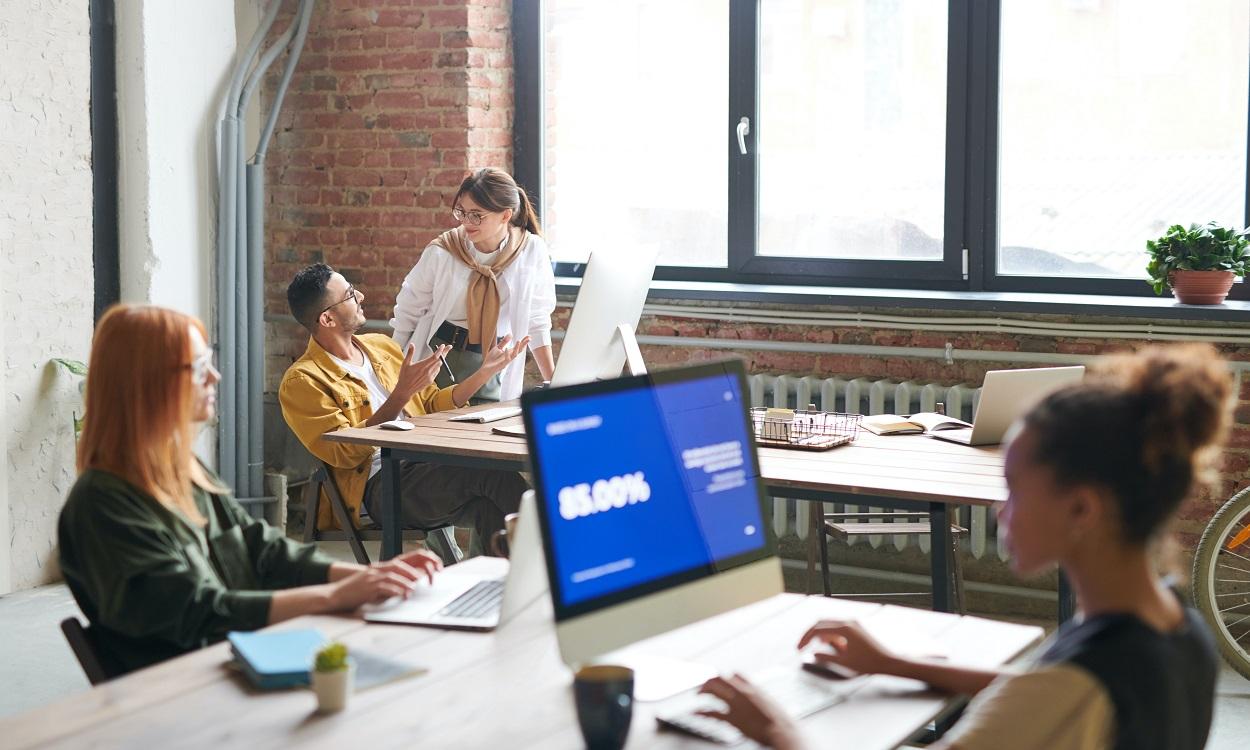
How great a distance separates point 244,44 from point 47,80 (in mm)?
1038

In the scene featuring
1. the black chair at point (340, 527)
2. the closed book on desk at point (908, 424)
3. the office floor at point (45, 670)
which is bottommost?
the office floor at point (45, 670)

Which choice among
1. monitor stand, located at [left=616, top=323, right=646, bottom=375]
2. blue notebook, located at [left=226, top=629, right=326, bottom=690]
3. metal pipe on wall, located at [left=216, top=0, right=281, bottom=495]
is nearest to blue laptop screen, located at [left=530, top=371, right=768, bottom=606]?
blue notebook, located at [left=226, top=629, right=326, bottom=690]

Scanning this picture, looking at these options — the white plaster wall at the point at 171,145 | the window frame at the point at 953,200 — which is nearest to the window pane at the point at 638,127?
the window frame at the point at 953,200

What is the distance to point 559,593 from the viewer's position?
5.93ft

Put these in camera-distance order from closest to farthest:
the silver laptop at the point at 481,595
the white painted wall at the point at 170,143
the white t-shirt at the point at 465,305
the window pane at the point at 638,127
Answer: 1. the silver laptop at the point at 481,595
2. the white t-shirt at the point at 465,305
3. the white painted wall at the point at 170,143
4. the window pane at the point at 638,127

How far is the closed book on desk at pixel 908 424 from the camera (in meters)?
3.92

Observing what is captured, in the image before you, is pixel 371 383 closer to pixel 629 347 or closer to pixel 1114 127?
pixel 629 347

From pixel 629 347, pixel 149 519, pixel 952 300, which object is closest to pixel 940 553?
pixel 629 347

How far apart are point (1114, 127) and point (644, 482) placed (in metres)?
3.30

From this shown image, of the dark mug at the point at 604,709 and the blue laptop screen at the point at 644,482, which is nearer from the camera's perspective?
the dark mug at the point at 604,709

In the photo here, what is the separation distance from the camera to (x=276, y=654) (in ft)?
6.39

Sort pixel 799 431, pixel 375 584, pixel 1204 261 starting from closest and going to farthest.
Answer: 1. pixel 375 584
2. pixel 799 431
3. pixel 1204 261

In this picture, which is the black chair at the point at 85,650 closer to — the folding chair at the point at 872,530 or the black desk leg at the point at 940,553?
the black desk leg at the point at 940,553

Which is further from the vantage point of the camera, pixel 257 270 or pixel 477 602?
A: pixel 257 270
